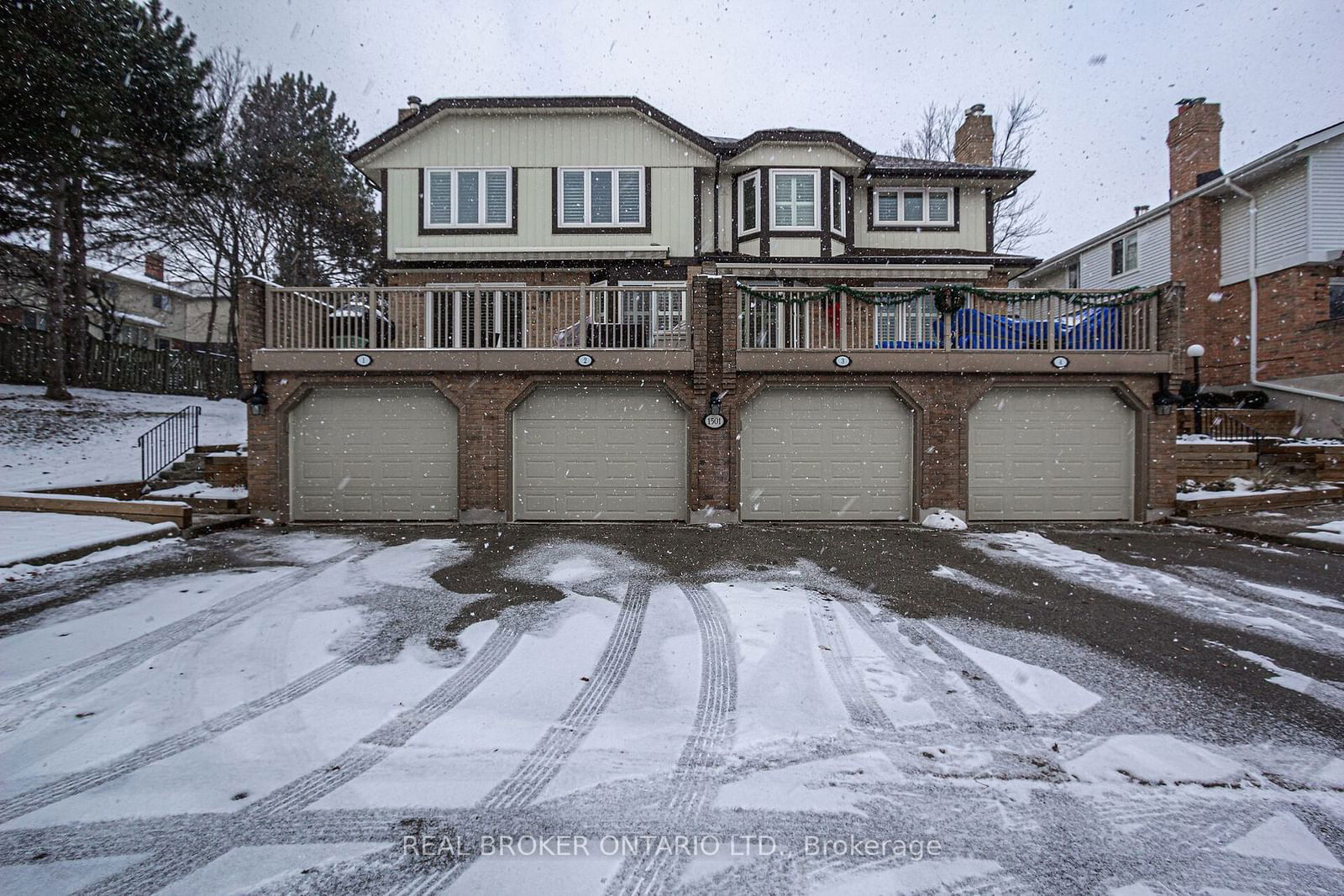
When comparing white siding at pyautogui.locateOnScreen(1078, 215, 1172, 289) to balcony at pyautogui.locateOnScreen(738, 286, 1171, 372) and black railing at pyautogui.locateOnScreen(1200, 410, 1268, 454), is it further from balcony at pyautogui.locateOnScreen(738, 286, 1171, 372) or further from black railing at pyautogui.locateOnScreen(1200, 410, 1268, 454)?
balcony at pyautogui.locateOnScreen(738, 286, 1171, 372)

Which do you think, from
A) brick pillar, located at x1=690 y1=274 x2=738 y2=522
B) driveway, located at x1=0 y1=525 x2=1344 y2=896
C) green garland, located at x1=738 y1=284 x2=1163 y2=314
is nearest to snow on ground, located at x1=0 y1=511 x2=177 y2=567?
driveway, located at x1=0 y1=525 x2=1344 y2=896

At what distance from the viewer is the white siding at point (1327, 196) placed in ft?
48.9

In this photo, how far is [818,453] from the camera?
10.6 meters

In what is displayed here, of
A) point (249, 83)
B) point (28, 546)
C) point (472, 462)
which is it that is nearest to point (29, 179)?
point (249, 83)

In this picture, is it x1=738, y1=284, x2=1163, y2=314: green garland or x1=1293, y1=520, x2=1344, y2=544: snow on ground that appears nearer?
x1=1293, y1=520, x2=1344, y2=544: snow on ground

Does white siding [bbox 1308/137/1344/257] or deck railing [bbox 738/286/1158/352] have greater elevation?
white siding [bbox 1308/137/1344/257]

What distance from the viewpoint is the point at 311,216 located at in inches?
818

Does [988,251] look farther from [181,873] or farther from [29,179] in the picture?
[29,179]

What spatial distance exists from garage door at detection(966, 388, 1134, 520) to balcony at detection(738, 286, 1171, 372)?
2.02ft

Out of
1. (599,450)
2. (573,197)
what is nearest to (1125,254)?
(573,197)

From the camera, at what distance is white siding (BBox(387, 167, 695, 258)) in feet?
51.4

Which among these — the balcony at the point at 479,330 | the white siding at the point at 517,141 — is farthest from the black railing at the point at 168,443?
the white siding at the point at 517,141

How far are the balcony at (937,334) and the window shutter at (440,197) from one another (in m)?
9.38

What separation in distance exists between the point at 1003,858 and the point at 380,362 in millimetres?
10450
